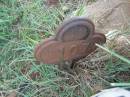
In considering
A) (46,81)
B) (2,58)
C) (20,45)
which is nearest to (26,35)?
(20,45)

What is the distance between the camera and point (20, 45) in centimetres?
217

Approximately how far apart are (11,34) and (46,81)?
0.49 metres

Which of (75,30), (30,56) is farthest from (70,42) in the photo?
(30,56)

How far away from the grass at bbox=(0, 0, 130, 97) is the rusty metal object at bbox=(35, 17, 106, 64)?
222 millimetres

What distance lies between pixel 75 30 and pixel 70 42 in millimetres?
73

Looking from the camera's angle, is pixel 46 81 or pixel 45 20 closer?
pixel 46 81

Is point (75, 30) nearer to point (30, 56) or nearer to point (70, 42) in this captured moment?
point (70, 42)

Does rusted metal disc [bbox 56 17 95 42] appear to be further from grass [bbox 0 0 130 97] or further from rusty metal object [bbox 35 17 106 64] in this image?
grass [bbox 0 0 130 97]

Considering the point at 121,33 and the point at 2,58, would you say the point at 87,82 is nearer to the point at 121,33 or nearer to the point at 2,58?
the point at 121,33

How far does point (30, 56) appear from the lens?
2.07 meters

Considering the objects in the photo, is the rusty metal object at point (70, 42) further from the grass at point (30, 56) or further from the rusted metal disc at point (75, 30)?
the grass at point (30, 56)

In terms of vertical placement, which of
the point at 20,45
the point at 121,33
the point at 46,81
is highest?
the point at 121,33

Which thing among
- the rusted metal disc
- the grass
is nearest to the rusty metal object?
the rusted metal disc

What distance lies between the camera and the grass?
6.26ft
